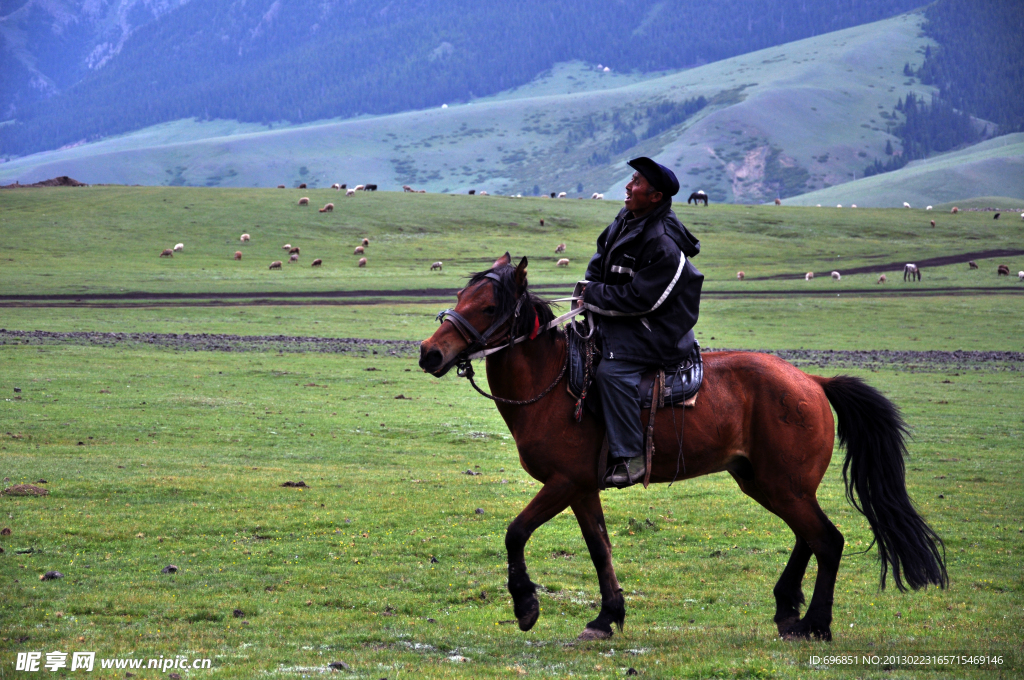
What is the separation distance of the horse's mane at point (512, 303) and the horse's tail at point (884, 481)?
3097 millimetres

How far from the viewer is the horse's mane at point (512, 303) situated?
783cm

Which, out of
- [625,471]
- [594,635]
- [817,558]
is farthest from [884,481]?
[594,635]

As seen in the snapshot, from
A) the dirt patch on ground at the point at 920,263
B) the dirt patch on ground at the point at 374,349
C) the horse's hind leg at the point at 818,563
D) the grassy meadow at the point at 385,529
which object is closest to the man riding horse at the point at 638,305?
the horse's hind leg at the point at 818,563

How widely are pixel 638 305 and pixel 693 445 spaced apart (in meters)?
1.42

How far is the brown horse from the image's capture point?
7.71 m

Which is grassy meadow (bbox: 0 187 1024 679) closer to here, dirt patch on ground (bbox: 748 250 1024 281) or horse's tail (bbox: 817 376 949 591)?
horse's tail (bbox: 817 376 949 591)

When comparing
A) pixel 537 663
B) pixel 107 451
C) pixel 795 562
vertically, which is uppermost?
pixel 795 562

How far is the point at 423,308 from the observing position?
1834 inches

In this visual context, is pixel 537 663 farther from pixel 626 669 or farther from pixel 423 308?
pixel 423 308

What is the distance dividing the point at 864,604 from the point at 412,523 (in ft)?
19.3

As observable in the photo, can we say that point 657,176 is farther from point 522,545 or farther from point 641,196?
point 522,545

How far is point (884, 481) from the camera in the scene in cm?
862

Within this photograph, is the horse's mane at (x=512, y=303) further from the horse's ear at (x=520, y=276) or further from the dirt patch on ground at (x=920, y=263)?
the dirt patch on ground at (x=920, y=263)

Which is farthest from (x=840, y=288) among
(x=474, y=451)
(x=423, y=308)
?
(x=474, y=451)
